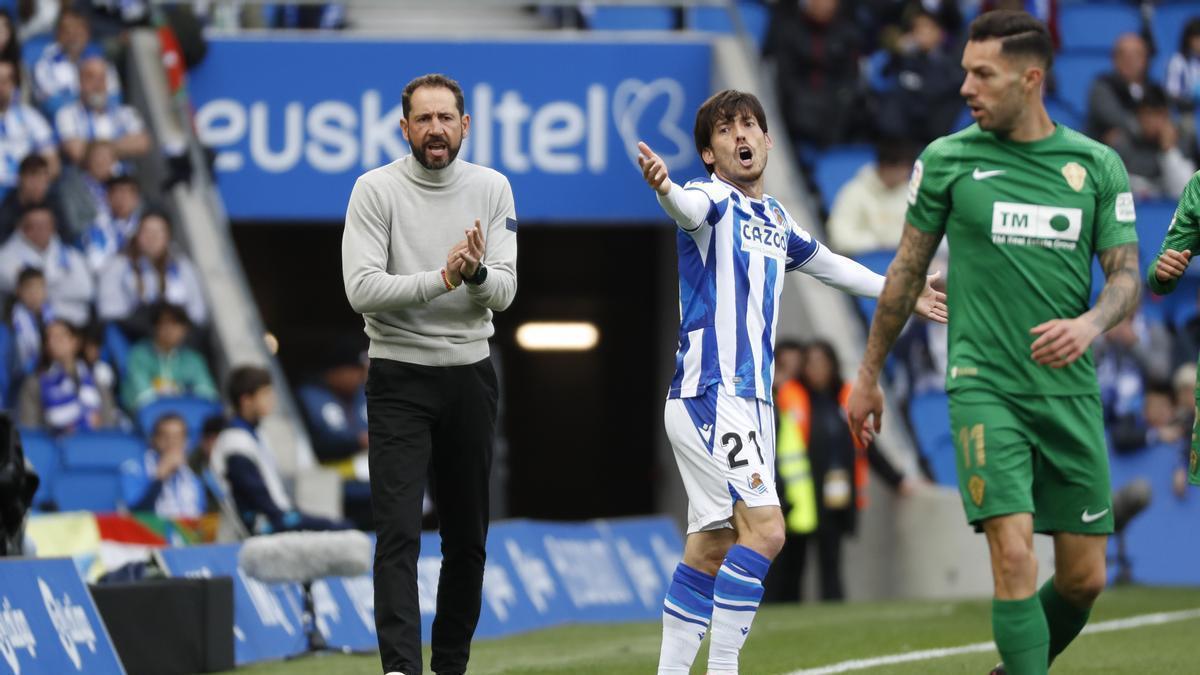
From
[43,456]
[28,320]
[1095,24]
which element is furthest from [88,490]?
[1095,24]

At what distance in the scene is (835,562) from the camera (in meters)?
16.6

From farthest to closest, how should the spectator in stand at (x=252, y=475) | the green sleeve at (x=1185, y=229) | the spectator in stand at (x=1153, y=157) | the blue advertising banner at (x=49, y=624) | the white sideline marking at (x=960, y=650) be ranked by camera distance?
the spectator in stand at (x=1153, y=157), the spectator in stand at (x=252, y=475), the white sideline marking at (x=960, y=650), the green sleeve at (x=1185, y=229), the blue advertising banner at (x=49, y=624)

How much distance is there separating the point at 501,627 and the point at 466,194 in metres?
6.25

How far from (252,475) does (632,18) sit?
9450 mm

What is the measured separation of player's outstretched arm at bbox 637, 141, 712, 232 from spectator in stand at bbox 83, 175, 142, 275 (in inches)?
403

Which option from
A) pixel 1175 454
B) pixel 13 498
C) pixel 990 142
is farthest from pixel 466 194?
pixel 1175 454

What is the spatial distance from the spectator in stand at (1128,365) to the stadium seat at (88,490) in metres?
8.31

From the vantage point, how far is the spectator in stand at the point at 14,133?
57.4ft

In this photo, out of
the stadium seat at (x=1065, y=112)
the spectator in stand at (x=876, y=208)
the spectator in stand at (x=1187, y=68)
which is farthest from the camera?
the spectator in stand at (x=1187, y=68)

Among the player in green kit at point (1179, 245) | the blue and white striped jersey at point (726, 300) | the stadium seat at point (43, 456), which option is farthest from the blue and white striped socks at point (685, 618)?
the stadium seat at point (43, 456)

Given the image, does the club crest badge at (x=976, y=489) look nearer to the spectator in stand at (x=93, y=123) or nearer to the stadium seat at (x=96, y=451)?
the stadium seat at (x=96, y=451)

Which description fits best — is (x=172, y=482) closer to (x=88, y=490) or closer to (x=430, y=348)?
(x=88, y=490)

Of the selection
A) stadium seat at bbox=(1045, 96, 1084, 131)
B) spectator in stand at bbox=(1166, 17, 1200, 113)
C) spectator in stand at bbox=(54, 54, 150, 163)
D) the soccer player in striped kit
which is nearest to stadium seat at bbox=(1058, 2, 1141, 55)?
spectator in stand at bbox=(1166, 17, 1200, 113)

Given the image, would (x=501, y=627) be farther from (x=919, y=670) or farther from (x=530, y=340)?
(x=530, y=340)
